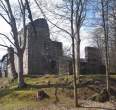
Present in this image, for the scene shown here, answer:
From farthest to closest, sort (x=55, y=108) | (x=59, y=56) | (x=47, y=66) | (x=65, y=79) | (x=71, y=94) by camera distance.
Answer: (x=47, y=66) → (x=59, y=56) → (x=65, y=79) → (x=71, y=94) → (x=55, y=108)

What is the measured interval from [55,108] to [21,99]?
12.4ft

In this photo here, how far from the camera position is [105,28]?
25297mm

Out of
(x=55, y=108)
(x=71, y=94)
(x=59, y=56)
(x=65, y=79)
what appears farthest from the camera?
(x=59, y=56)

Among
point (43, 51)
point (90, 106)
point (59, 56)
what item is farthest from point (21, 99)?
point (43, 51)

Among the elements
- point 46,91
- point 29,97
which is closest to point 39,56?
point 46,91

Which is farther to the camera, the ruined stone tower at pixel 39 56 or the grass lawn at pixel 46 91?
the ruined stone tower at pixel 39 56

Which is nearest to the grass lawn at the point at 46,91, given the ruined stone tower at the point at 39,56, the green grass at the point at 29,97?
the green grass at the point at 29,97

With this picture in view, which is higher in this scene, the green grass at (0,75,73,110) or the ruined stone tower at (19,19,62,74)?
the ruined stone tower at (19,19,62,74)

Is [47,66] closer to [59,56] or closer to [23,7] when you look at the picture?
[59,56]

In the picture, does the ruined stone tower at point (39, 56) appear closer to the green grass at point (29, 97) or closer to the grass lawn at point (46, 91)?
the grass lawn at point (46, 91)

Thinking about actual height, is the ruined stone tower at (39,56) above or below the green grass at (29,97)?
above

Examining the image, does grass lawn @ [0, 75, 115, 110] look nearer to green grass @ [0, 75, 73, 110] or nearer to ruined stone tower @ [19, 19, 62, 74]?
green grass @ [0, 75, 73, 110]

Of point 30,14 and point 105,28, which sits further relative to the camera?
point 30,14

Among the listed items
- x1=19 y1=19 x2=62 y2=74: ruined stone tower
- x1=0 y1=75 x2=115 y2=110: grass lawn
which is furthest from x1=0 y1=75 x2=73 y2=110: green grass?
x1=19 y1=19 x2=62 y2=74: ruined stone tower
